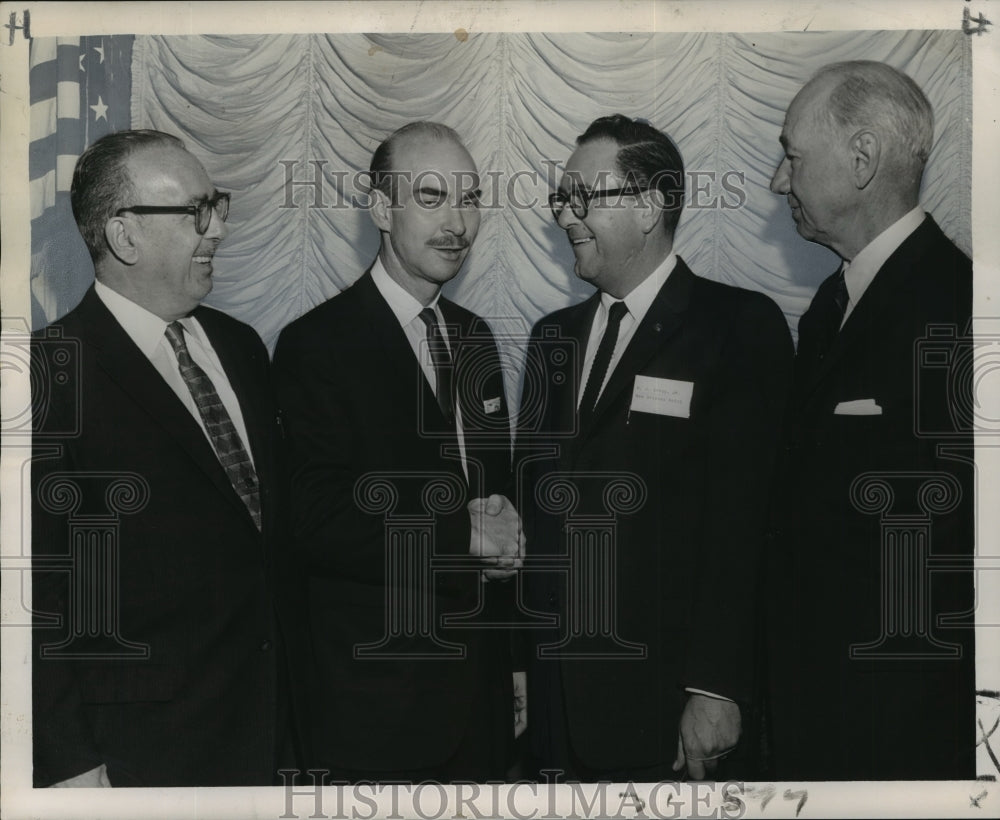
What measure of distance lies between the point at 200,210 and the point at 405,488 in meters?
1.08

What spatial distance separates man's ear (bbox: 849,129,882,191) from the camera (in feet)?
12.7

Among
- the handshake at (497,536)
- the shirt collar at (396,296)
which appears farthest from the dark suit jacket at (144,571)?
the handshake at (497,536)

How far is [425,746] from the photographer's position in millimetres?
3865

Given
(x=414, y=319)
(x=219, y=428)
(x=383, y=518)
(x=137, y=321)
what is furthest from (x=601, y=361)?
(x=137, y=321)

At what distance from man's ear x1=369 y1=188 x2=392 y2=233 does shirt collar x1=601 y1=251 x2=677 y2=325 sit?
28.3 inches

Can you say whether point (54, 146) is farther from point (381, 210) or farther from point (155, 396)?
point (381, 210)

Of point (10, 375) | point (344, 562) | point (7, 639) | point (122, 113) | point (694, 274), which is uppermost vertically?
point (122, 113)

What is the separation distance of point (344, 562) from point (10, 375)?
123 cm

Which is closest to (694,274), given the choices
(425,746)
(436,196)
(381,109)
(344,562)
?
(436,196)

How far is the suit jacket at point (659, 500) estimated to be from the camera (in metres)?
3.80

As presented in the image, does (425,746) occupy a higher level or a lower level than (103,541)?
lower

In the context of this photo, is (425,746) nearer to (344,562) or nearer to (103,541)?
(344,562)

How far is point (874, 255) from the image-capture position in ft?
12.7

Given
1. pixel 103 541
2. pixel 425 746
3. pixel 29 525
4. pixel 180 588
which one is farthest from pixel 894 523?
pixel 29 525
